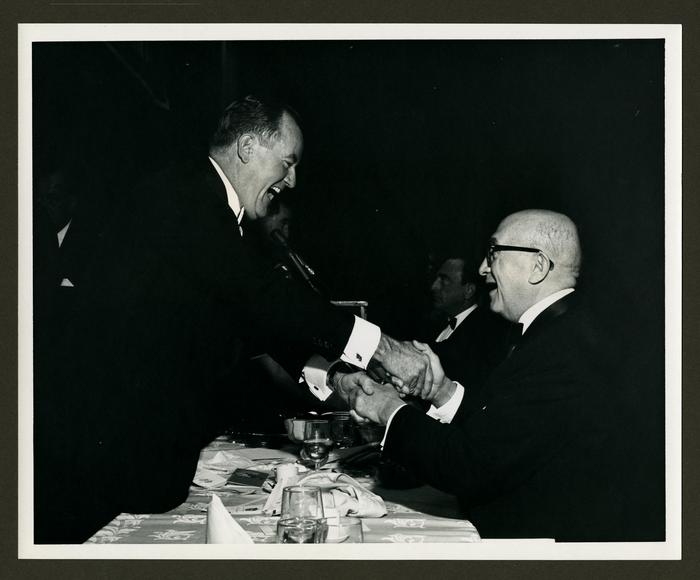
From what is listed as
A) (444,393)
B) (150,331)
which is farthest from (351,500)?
(150,331)

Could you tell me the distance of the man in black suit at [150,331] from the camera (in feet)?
9.26

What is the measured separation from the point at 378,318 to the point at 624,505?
1064mm

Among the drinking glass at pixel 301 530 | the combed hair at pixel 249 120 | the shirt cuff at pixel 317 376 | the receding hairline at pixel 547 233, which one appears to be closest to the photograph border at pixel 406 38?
the combed hair at pixel 249 120

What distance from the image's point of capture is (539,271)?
2.76 meters

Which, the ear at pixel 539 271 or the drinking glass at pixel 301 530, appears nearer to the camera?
the drinking glass at pixel 301 530

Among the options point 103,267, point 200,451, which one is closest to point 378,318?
point 200,451

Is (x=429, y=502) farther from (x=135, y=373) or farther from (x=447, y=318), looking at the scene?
(x=135, y=373)

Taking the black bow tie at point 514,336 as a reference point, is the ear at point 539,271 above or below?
above

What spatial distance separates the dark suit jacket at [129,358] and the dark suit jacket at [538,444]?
0.83 metres

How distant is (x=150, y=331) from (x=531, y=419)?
128cm

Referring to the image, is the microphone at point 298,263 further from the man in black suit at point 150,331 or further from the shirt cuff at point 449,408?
the shirt cuff at point 449,408

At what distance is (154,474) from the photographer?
2.72 meters

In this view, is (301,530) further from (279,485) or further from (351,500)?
(279,485)

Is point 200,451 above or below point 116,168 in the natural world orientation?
below
